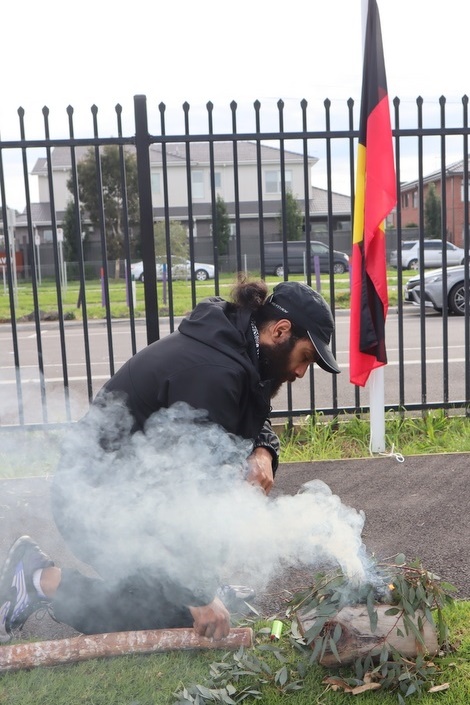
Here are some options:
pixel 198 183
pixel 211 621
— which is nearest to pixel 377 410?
pixel 211 621

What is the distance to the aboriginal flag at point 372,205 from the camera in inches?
206

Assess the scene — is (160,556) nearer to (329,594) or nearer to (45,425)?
(329,594)

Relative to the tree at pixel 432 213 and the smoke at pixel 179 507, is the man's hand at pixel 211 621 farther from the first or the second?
the tree at pixel 432 213

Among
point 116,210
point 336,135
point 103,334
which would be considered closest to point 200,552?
point 336,135

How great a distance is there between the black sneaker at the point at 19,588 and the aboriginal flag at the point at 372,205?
2.93 meters

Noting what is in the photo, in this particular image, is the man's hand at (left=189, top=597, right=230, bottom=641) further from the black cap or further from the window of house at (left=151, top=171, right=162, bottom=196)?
the window of house at (left=151, top=171, right=162, bottom=196)

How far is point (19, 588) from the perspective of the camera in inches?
127

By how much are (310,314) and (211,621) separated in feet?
4.09

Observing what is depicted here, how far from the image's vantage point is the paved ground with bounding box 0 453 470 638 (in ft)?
12.6

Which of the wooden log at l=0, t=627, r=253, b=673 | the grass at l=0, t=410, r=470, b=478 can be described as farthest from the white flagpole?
the wooden log at l=0, t=627, r=253, b=673

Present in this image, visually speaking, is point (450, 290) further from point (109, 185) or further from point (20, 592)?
point (109, 185)

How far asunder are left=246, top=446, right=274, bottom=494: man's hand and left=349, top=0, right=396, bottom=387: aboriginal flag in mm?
2220

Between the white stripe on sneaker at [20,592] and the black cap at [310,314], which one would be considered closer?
the black cap at [310,314]

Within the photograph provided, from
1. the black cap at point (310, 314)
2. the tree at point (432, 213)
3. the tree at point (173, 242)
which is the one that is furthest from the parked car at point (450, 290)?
the tree at point (432, 213)
